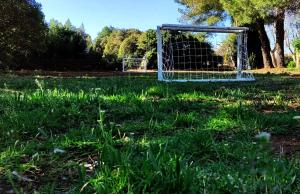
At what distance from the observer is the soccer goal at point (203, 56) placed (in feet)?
51.1

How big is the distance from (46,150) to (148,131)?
3.83ft

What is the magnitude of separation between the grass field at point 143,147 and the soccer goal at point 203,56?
28.5ft

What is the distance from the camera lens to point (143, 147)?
3221 millimetres

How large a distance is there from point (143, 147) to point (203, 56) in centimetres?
2120

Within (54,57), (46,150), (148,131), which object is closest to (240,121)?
(148,131)

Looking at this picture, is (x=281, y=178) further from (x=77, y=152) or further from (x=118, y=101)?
(x=118, y=101)

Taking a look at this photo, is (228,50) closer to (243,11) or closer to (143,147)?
(243,11)

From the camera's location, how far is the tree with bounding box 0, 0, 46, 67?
22.5m

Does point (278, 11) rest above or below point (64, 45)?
above

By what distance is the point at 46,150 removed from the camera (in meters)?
3.38

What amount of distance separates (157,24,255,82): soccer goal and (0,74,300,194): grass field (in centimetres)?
869

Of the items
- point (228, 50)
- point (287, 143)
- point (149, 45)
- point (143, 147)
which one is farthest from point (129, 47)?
point (143, 147)

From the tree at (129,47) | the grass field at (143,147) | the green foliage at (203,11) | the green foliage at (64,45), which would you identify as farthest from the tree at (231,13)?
the grass field at (143,147)

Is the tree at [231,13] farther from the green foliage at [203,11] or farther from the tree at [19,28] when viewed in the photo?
the tree at [19,28]
